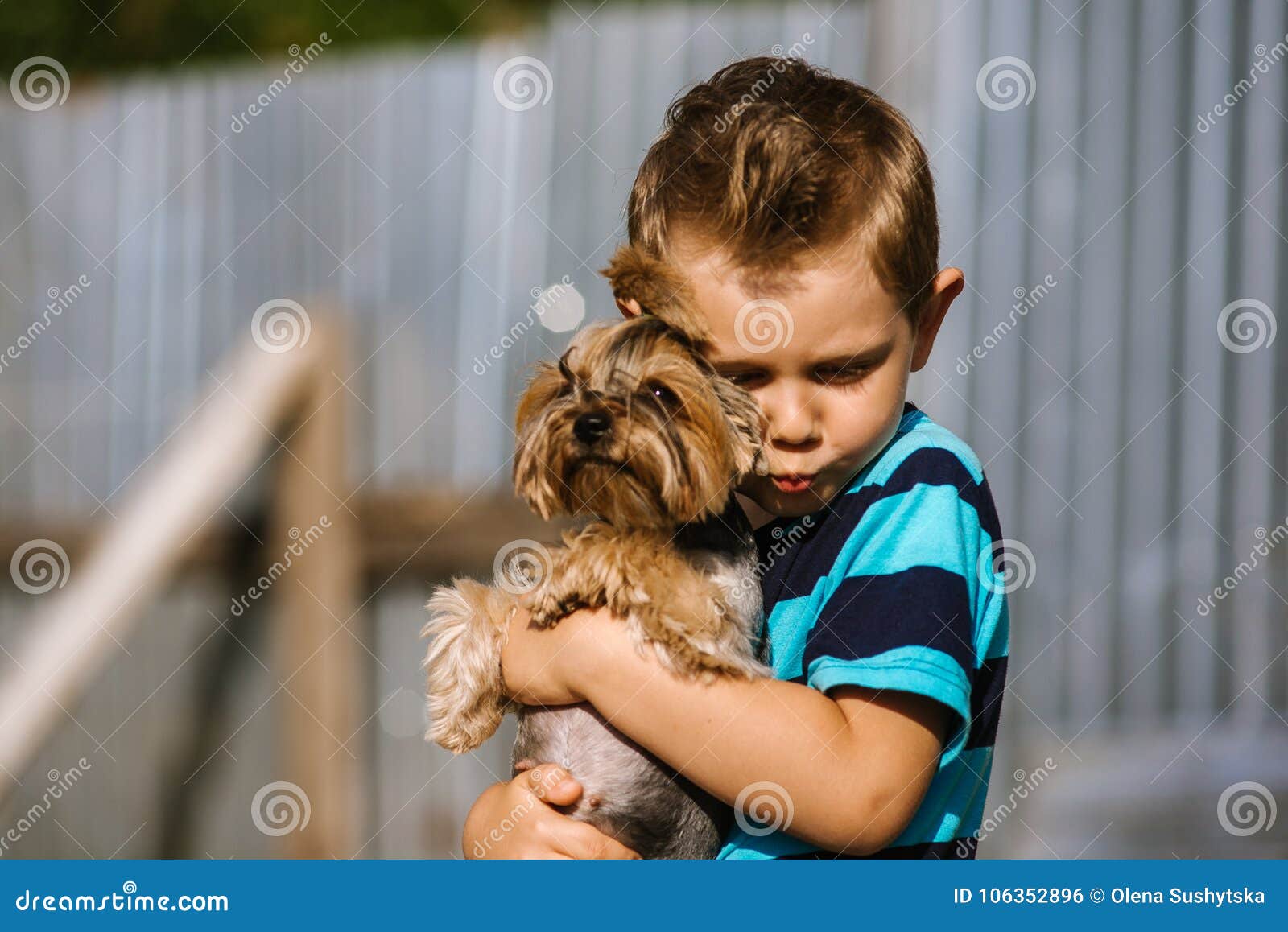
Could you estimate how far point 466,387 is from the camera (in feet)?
18.4

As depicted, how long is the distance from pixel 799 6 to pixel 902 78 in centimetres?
58

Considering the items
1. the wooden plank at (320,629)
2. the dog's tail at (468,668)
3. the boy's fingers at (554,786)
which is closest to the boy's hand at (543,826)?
the boy's fingers at (554,786)

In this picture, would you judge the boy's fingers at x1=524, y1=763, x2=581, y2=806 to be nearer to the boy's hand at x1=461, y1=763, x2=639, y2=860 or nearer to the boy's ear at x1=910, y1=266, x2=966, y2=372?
the boy's hand at x1=461, y1=763, x2=639, y2=860

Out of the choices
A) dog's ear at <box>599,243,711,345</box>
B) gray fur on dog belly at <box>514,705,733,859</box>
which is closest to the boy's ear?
dog's ear at <box>599,243,711,345</box>

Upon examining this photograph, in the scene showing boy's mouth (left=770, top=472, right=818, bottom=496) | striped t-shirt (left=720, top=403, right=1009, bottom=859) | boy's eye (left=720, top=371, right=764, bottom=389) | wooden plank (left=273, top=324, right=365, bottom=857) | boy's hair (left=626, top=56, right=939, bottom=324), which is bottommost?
wooden plank (left=273, top=324, right=365, bottom=857)

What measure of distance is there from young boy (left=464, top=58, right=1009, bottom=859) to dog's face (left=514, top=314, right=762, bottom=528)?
0.06 meters

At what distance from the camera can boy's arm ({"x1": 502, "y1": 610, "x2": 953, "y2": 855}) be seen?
170cm

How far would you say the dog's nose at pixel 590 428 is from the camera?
1826mm

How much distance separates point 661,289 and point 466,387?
386 centimetres

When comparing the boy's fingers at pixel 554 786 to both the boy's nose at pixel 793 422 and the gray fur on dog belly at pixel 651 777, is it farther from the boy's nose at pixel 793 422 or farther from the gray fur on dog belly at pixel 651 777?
the boy's nose at pixel 793 422

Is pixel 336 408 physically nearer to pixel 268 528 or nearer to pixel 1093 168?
pixel 268 528

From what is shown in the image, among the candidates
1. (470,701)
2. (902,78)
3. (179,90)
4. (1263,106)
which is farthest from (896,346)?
(179,90)

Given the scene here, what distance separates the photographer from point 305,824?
5.20 metres

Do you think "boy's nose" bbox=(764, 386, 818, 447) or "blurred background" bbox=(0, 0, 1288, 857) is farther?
"blurred background" bbox=(0, 0, 1288, 857)
